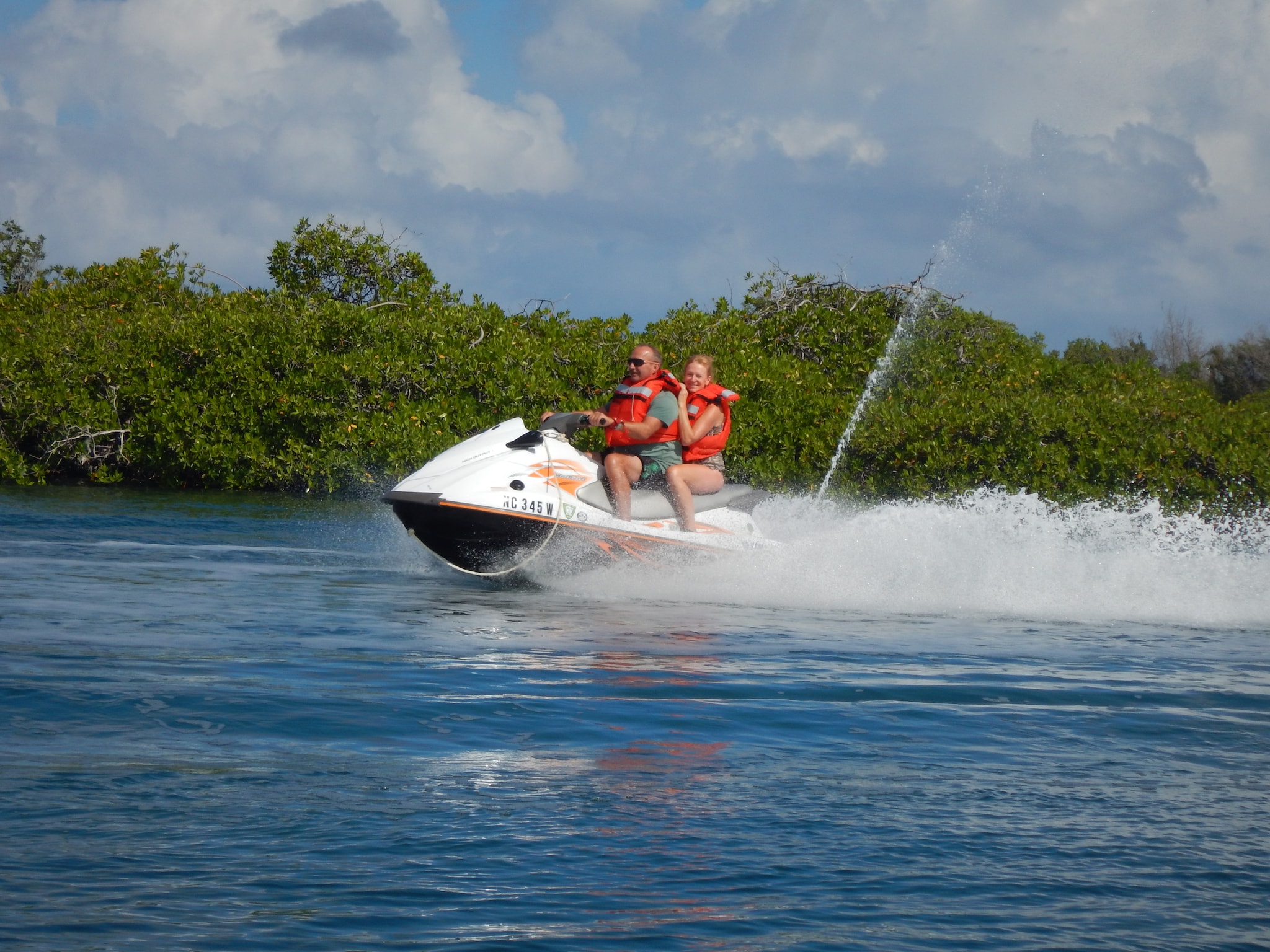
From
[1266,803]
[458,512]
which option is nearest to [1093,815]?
[1266,803]

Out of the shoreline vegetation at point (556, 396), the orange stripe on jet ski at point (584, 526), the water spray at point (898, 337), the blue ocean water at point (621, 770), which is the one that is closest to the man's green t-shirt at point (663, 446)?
the orange stripe on jet ski at point (584, 526)

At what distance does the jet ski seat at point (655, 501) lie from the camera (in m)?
8.00

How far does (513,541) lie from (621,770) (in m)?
4.11

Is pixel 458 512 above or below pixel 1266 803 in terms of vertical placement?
above

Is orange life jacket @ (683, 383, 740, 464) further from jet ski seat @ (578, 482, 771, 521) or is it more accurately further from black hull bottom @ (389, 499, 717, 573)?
black hull bottom @ (389, 499, 717, 573)

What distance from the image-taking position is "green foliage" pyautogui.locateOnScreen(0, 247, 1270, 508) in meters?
14.8

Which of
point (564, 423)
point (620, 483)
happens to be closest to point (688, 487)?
point (620, 483)

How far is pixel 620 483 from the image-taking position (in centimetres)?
798

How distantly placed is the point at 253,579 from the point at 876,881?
5743 millimetres

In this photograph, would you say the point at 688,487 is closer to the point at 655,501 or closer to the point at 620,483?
the point at 655,501

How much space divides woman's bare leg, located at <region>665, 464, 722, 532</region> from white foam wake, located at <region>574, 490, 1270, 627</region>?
0.30 metres

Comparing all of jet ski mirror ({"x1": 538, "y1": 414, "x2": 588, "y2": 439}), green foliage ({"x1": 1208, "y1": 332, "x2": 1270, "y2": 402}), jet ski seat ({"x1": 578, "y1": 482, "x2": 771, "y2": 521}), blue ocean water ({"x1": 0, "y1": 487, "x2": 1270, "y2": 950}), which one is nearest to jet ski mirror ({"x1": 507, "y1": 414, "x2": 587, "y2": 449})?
jet ski mirror ({"x1": 538, "y1": 414, "x2": 588, "y2": 439})

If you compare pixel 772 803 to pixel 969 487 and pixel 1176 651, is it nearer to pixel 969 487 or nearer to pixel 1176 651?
pixel 1176 651

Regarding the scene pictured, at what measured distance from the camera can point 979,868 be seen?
10.1ft
